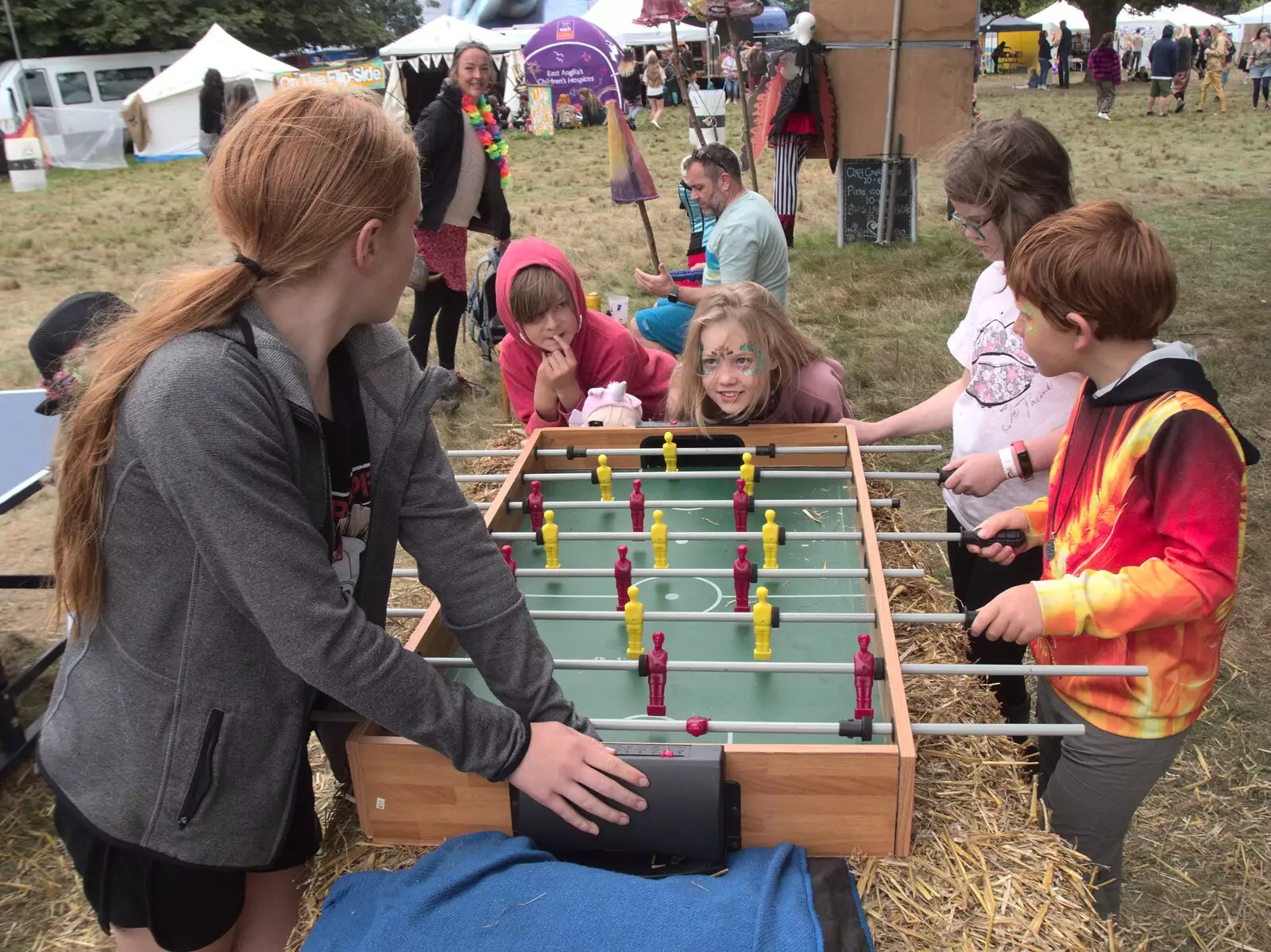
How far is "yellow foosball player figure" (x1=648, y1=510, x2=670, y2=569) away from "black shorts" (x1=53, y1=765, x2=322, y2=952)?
1085 millimetres

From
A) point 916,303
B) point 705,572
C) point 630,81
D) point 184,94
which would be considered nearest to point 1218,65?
point 630,81

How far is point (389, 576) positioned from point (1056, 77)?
33888mm

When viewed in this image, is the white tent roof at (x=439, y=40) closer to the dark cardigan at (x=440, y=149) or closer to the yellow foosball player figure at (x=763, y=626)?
the dark cardigan at (x=440, y=149)

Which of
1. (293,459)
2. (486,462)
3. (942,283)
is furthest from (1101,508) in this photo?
(942,283)

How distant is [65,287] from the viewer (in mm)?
9953

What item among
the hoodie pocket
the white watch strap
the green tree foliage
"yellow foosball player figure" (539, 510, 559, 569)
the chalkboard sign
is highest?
the green tree foliage

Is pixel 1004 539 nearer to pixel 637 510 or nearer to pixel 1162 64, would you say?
pixel 637 510

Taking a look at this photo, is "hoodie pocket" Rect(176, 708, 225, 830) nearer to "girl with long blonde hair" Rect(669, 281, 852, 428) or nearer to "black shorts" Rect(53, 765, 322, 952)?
"black shorts" Rect(53, 765, 322, 952)

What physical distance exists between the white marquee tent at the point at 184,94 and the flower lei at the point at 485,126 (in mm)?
16723

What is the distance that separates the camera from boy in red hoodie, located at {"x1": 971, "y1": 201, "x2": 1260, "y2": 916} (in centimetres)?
170

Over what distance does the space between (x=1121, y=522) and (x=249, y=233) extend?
160 cm

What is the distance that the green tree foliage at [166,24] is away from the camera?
25.2 meters

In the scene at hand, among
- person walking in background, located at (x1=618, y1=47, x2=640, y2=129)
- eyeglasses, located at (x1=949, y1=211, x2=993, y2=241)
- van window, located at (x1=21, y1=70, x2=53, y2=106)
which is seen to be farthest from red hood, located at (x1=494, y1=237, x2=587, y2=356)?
van window, located at (x1=21, y1=70, x2=53, y2=106)

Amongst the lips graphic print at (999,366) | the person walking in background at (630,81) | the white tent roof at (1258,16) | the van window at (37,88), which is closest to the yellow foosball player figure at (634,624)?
the lips graphic print at (999,366)
